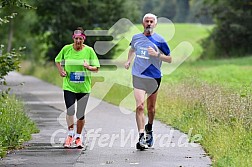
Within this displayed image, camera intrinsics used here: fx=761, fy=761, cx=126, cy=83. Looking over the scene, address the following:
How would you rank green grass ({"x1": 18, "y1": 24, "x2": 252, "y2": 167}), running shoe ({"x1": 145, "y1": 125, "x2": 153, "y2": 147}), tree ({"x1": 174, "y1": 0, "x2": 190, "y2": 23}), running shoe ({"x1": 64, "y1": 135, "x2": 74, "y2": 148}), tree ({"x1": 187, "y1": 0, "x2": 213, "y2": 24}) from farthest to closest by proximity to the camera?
1. tree ({"x1": 174, "y1": 0, "x2": 190, "y2": 23})
2. tree ({"x1": 187, "y1": 0, "x2": 213, "y2": 24})
3. running shoe ({"x1": 64, "y1": 135, "x2": 74, "y2": 148})
4. running shoe ({"x1": 145, "y1": 125, "x2": 153, "y2": 147})
5. green grass ({"x1": 18, "y1": 24, "x2": 252, "y2": 167})

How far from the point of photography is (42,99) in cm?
2555

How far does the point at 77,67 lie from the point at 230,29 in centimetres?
5118

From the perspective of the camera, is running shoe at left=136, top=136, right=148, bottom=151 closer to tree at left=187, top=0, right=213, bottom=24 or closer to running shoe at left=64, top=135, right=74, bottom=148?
running shoe at left=64, top=135, right=74, bottom=148

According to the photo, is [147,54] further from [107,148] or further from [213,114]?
[213,114]

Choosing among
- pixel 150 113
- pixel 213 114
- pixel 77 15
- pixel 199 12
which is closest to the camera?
pixel 150 113

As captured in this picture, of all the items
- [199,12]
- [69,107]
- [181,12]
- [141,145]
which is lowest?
[181,12]

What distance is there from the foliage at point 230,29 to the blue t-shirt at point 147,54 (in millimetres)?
49584

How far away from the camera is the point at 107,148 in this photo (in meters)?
12.6

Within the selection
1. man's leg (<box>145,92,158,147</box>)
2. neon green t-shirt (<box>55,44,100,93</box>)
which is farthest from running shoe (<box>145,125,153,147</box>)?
neon green t-shirt (<box>55,44,100,93</box>)

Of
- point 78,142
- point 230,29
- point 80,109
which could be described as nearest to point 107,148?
point 78,142

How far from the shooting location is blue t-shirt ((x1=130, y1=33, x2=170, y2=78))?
12.5 meters

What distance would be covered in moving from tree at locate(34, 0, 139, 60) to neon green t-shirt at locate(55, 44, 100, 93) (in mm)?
33440

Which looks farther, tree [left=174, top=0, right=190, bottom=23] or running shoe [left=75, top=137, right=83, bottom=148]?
tree [left=174, top=0, right=190, bottom=23]

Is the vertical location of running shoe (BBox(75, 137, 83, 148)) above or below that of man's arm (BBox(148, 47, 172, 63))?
below
